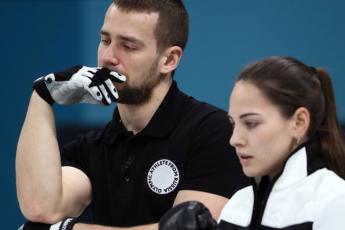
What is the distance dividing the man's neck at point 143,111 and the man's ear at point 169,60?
43mm

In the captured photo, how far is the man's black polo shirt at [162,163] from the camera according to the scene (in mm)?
2471

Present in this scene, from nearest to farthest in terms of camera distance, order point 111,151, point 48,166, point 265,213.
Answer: point 265,213 < point 48,166 < point 111,151

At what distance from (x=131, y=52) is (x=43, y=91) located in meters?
0.28

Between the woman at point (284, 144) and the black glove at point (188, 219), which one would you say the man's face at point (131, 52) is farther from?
the black glove at point (188, 219)

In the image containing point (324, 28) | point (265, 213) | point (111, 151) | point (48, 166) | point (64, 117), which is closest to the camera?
point (265, 213)

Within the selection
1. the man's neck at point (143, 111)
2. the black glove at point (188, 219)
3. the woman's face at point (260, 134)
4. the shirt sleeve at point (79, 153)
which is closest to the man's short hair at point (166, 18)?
the man's neck at point (143, 111)

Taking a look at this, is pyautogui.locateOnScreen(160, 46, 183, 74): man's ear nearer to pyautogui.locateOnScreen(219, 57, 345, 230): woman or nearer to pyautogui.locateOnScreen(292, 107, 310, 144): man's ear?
pyautogui.locateOnScreen(219, 57, 345, 230): woman

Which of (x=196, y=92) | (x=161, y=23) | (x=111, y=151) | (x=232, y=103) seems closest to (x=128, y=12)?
(x=161, y=23)

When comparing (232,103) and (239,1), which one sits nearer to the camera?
(232,103)

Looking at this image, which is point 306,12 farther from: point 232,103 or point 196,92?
point 232,103

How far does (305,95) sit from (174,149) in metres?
0.63

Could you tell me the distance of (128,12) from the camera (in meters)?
2.57

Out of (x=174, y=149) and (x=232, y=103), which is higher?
(x=232, y=103)

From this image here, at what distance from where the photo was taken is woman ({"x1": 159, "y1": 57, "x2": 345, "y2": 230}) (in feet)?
6.18
